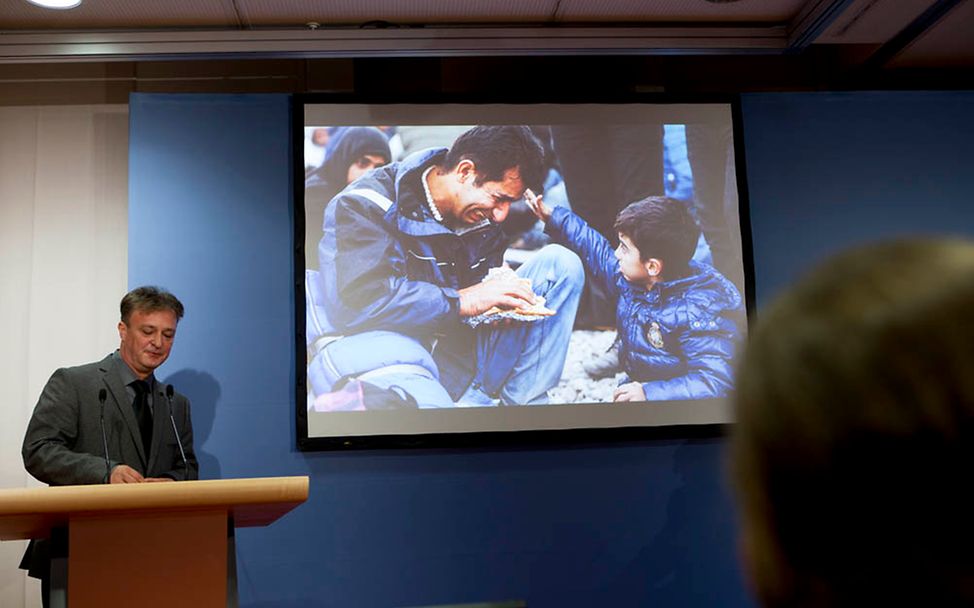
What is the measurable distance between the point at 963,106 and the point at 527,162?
204 centimetres

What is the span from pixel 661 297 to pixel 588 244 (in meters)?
0.37

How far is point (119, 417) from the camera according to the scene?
3.16m

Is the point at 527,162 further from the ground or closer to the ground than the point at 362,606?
further from the ground

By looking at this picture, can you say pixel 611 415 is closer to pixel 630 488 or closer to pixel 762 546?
pixel 630 488

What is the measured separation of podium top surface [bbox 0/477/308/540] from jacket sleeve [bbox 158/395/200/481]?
99 centimetres

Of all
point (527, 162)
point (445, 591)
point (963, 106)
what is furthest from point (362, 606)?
point (963, 106)

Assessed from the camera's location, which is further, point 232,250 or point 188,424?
point 232,250

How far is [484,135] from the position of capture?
13.6 ft

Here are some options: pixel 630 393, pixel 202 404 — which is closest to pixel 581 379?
pixel 630 393

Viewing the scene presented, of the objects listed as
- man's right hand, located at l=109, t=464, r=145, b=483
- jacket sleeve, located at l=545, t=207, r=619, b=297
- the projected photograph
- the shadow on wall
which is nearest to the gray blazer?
man's right hand, located at l=109, t=464, r=145, b=483

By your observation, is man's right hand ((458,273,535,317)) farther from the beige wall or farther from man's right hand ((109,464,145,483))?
man's right hand ((109,464,145,483))

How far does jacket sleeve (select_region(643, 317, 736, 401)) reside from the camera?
404 centimetres

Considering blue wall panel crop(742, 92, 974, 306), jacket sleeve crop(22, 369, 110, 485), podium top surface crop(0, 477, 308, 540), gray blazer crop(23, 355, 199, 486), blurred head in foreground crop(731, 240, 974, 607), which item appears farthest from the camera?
blue wall panel crop(742, 92, 974, 306)

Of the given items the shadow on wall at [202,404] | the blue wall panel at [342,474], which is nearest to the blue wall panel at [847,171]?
the blue wall panel at [342,474]
